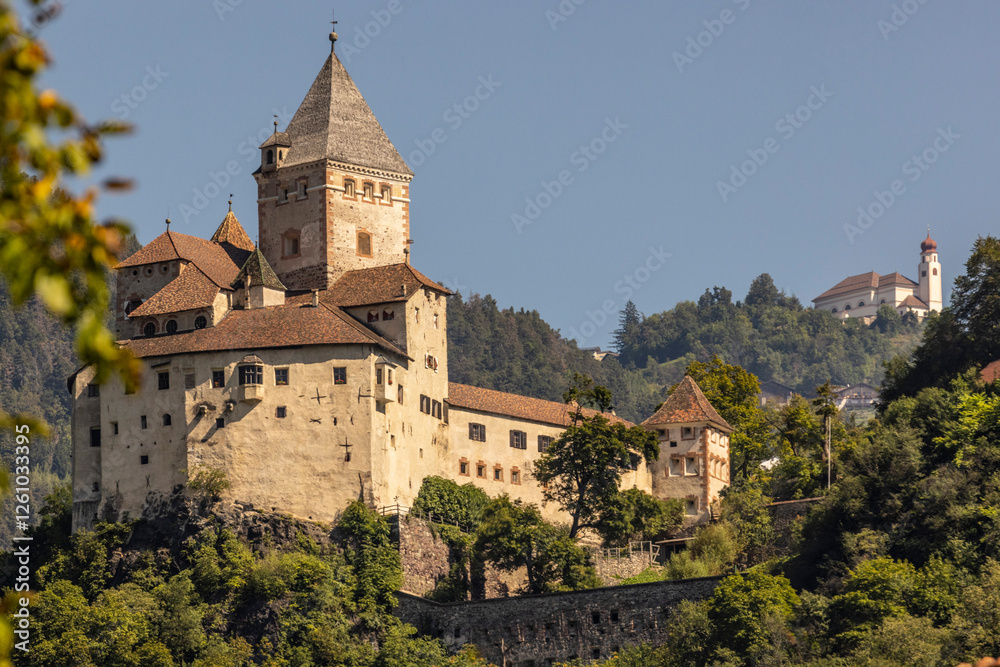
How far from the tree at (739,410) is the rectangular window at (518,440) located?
43.0 feet

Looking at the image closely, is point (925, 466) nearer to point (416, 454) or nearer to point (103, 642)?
point (416, 454)

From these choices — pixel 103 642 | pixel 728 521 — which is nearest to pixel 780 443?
pixel 728 521

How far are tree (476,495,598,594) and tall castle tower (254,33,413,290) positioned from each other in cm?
1649

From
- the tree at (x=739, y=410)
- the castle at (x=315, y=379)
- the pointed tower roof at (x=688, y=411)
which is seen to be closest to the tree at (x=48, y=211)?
the castle at (x=315, y=379)

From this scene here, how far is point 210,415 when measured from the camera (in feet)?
217

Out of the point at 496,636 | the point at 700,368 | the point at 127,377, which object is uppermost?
the point at 700,368

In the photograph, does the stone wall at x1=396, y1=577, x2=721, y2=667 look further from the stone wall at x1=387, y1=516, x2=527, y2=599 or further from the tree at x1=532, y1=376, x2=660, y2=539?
the tree at x1=532, y1=376, x2=660, y2=539

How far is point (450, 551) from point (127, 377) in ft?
195

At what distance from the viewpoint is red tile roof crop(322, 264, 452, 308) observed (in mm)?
71500

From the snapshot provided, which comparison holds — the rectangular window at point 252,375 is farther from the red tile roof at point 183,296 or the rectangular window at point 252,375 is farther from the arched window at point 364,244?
the arched window at point 364,244

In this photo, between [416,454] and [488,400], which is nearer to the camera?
[416,454]

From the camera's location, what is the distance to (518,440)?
248 ft

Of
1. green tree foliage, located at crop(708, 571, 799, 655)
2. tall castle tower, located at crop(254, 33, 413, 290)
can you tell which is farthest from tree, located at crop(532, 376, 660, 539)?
tall castle tower, located at crop(254, 33, 413, 290)

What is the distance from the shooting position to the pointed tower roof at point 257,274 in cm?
7106
